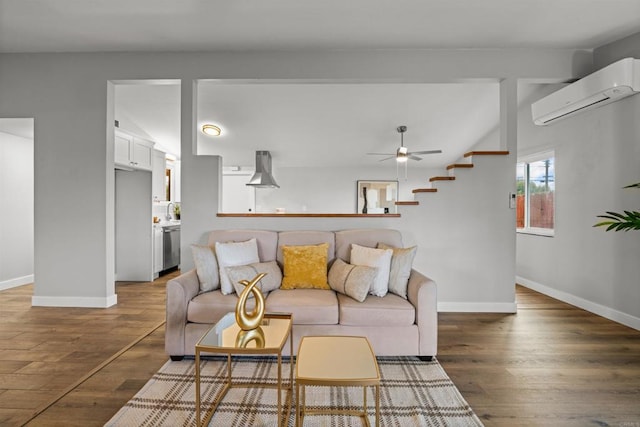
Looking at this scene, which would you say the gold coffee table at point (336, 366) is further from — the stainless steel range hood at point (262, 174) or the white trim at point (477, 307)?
the stainless steel range hood at point (262, 174)

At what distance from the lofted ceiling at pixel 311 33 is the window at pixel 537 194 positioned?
3.64ft

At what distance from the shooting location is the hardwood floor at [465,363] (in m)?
1.89

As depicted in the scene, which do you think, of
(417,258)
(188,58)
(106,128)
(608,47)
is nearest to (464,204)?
(417,258)

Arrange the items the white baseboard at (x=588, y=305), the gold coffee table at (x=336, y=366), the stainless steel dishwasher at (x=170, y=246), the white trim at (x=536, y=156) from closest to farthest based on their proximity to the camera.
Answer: the gold coffee table at (x=336, y=366) < the white baseboard at (x=588, y=305) < the white trim at (x=536, y=156) < the stainless steel dishwasher at (x=170, y=246)

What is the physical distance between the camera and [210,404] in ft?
6.33

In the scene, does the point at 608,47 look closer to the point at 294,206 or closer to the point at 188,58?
the point at 188,58

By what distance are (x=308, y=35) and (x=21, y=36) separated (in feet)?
9.39

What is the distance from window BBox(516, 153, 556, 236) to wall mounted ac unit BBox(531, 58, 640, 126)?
0.94 meters

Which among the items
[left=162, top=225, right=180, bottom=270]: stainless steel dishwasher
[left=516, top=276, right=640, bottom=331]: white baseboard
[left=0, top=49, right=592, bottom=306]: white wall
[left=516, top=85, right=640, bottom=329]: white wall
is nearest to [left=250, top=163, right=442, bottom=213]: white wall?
[left=162, top=225, right=180, bottom=270]: stainless steel dishwasher

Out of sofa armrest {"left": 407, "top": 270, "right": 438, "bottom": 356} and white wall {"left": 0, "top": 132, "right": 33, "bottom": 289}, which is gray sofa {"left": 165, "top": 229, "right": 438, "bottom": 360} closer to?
sofa armrest {"left": 407, "top": 270, "right": 438, "bottom": 356}

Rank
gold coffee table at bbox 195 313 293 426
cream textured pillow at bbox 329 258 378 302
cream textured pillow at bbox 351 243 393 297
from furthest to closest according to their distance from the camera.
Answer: cream textured pillow at bbox 351 243 393 297
cream textured pillow at bbox 329 258 378 302
gold coffee table at bbox 195 313 293 426

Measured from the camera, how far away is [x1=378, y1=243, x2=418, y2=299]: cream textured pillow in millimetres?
2717

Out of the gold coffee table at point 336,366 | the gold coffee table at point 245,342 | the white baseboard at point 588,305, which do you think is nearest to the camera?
the gold coffee table at point 336,366

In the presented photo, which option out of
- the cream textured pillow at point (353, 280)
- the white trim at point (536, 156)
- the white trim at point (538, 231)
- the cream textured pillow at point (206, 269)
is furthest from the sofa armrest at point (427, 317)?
the white trim at point (536, 156)
